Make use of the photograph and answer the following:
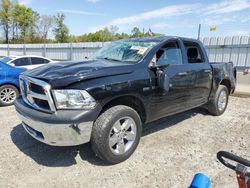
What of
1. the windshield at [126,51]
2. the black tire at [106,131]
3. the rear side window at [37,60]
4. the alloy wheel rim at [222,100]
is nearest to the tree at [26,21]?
the rear side window at [37,60]

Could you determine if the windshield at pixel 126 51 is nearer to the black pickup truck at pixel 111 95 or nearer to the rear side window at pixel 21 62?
the black pickup truck at pixel 111 95

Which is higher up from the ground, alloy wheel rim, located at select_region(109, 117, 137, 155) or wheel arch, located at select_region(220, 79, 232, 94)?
wheel arch, located at select_region(220, 79, 232, 94)

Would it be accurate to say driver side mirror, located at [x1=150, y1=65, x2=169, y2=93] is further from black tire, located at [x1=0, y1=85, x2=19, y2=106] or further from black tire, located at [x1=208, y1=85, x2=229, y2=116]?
black tire, located at [x1=0, y1=85, x2=19, y2=106]

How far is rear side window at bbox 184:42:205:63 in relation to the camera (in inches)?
186

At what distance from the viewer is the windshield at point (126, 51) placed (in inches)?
149

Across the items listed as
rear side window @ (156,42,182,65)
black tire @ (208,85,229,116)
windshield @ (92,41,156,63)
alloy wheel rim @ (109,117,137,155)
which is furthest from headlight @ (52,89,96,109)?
black tire @ (208,85,229,116)

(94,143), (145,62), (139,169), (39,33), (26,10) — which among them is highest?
(26,10)

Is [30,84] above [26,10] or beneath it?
beneath

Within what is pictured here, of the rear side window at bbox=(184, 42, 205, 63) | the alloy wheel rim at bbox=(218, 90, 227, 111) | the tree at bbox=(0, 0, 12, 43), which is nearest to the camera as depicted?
the rear side window at bbox=(184, 42, 205, 63)

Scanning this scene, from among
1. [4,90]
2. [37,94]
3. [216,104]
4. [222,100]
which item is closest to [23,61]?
[4,90]

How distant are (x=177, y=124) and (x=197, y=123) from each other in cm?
51

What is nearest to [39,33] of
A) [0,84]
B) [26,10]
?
[26,10]

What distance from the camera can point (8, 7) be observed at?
52.5 m

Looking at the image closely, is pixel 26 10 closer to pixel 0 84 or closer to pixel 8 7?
pixel 8 7
